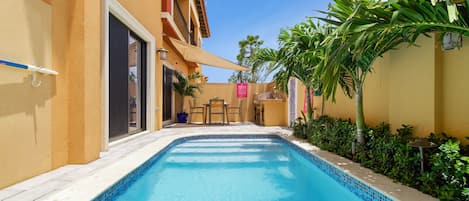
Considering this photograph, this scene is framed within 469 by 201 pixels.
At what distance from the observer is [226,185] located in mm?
4969

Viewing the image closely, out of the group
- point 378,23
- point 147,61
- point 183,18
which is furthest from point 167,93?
point 378,23

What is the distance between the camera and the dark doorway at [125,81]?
6930 mm

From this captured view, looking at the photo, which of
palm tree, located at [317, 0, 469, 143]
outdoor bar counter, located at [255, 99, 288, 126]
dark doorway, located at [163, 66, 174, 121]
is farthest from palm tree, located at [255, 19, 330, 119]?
dark doorway, located at [163, 66, 174, 121]

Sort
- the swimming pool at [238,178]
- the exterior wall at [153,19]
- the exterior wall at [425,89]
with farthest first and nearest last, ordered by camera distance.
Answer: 1. the exterior wall at [153,19]
2. the swimming pool at [238,178]
3. the exterior wall at [425,89]

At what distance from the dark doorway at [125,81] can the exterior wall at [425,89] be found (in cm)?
637

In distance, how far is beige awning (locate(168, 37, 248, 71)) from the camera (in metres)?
12.1

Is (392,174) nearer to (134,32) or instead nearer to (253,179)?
(253,179)

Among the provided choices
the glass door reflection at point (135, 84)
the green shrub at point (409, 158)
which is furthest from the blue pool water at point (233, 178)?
the glass door reflection at point (135, 84)

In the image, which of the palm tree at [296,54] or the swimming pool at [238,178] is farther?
the palm tree at [296,54]

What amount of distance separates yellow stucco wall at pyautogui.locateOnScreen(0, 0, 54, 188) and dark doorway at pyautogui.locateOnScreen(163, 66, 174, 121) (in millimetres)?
8595

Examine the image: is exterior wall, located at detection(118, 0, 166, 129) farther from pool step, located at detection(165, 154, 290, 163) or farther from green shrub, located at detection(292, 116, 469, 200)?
green shrub, located at detection(292, 116, 469, 200)

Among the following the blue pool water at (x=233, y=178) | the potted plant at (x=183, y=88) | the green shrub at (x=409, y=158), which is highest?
the potted plant at (x=183, y=88)

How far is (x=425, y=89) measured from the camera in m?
4.37

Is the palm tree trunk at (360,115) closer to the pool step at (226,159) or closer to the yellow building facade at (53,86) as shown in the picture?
the pool step at (226,159)
